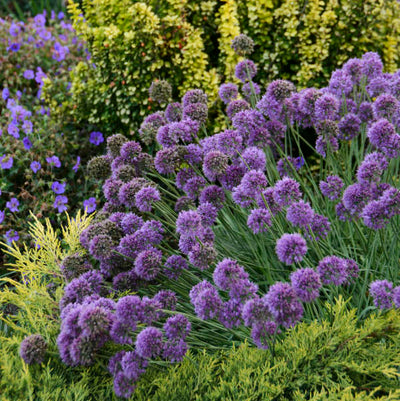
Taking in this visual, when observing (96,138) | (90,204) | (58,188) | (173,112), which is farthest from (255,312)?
(96,138)

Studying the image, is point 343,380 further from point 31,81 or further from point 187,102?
point 31,81

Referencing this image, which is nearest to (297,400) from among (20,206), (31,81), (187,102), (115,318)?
(115,318)

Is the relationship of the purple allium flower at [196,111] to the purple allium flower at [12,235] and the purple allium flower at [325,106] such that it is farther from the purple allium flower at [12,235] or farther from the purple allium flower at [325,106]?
the purple allium flower at [12,235]

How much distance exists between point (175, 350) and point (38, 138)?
293 cm

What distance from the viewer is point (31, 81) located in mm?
5035

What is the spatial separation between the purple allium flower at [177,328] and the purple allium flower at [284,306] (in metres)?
0.35

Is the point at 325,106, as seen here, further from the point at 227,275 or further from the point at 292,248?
the point at 227,275

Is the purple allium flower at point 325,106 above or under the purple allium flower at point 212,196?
above

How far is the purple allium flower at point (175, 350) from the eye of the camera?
1660mm

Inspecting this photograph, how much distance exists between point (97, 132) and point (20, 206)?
2.97ft

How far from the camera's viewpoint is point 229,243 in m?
2.67

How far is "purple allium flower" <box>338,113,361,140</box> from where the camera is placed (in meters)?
2.48

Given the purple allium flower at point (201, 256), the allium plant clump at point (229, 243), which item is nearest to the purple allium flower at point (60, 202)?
the allium plant clump at point (229, 243)

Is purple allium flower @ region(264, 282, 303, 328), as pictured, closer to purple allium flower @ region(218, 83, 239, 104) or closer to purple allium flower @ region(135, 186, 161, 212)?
purple allium flower @ region(135, 186, 161, 212)
